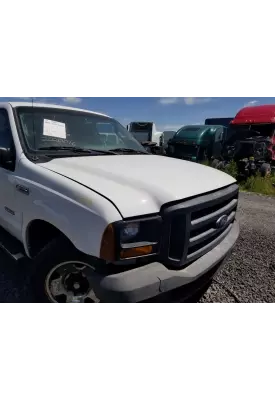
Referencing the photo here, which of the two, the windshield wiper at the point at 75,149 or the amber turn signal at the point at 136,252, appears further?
the windshield wiper at the point at 75,149

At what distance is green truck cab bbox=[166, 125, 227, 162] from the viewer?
1076 cm

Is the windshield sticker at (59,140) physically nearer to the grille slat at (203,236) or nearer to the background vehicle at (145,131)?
the grille slat at (203,236)

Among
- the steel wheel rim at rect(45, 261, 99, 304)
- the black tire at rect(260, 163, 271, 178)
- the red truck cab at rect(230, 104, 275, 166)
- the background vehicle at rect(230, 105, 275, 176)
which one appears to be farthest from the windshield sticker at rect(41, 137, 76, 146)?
the red truck cab at rect(230, 104, 275, 166)

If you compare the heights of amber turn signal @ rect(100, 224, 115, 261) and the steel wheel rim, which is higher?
amber turn signal @ rect(100, 224, 115, 261)

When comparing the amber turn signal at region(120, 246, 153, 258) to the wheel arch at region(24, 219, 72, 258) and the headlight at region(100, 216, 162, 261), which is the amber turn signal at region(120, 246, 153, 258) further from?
the wheel arch at region(24, 219, 72, 258)

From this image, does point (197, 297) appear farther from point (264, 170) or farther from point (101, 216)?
point (264, 170)

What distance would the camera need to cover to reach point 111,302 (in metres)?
1.72

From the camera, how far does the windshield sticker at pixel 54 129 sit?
8.76 feet

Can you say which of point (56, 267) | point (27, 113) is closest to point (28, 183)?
point (56, 267)

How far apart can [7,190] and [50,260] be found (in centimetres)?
96

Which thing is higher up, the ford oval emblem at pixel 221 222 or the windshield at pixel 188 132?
the windshield at pixel 188 132

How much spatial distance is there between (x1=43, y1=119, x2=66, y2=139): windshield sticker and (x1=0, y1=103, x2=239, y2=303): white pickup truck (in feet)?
0.03

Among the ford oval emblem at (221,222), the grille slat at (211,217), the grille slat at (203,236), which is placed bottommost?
the grille slat at (203,236)

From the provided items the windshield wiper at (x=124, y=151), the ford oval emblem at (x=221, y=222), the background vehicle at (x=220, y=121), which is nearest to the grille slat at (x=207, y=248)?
the ford oval emblem at (x=221, y=222)
